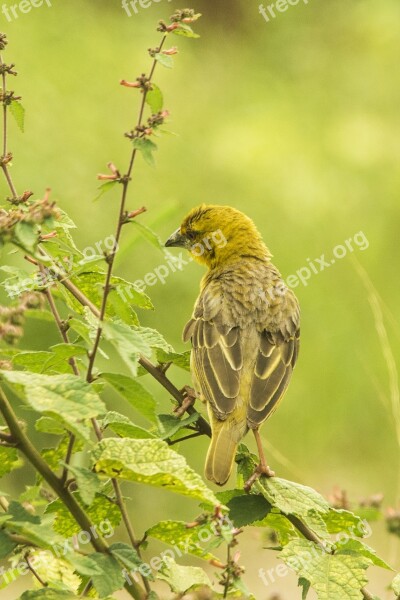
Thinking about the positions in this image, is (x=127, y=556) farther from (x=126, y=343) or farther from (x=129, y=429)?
(x=126, y=343)

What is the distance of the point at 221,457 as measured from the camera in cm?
293

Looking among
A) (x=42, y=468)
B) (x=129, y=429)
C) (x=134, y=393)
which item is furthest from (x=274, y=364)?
(x=42, y=468)

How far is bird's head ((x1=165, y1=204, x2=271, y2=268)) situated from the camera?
438 cm

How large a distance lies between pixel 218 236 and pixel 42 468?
9.18 ft

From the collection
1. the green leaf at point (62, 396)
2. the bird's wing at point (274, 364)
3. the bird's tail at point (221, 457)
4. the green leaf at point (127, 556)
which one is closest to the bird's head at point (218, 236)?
the bird's wing at point (274, 364)

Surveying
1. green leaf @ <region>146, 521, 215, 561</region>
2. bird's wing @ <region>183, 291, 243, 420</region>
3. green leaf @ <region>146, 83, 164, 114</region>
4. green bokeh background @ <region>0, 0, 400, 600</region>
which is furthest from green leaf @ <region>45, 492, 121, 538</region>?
green bokeh background @ <region>0, 0, 400, 600</region>

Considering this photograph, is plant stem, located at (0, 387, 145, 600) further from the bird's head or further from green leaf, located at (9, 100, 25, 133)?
the bird's head

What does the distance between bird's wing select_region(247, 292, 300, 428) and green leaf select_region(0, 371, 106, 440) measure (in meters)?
1.64

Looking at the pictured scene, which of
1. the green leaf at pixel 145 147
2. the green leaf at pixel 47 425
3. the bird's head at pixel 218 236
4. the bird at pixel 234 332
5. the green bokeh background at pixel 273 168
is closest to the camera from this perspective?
the green leaf at pixel 145 147

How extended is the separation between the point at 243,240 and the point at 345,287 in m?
3.77

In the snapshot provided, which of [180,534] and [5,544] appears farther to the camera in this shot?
[180,534]

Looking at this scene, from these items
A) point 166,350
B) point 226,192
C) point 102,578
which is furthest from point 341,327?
point 102,578

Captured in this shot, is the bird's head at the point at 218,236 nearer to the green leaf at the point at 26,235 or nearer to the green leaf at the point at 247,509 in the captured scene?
the green leaf at the point at 247,509

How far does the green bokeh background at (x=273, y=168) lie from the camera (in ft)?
23.6
